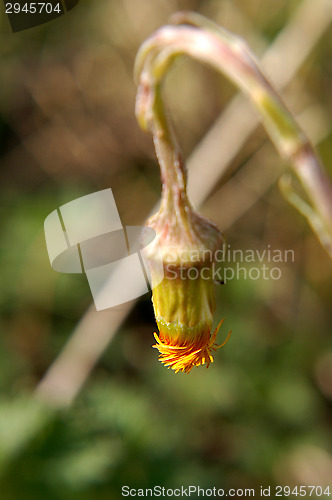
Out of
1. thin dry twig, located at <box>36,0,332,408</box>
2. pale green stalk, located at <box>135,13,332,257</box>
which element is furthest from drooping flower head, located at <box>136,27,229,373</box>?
thin dry twig, located at <box>36,0,332,408</box>

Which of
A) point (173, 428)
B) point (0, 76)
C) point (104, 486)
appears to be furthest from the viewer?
point (0, 76)

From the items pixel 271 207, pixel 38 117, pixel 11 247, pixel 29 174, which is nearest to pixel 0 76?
pixel 38 117

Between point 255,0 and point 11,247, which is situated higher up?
point 255,0

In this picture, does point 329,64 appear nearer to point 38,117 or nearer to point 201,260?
point 38,117

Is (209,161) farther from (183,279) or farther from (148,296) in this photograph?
(183,279)

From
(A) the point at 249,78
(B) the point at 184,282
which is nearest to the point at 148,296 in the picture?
(B) the point at 184,282

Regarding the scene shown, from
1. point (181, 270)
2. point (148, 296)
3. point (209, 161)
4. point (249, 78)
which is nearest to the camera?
point (249, 78)

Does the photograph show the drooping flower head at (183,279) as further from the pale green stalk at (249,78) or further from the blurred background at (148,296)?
the blurred background at (148,296)

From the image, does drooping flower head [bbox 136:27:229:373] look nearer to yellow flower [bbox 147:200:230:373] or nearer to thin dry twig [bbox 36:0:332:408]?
yellow flower [bbox 147:200:230:373]

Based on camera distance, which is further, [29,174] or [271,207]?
[29,174]
